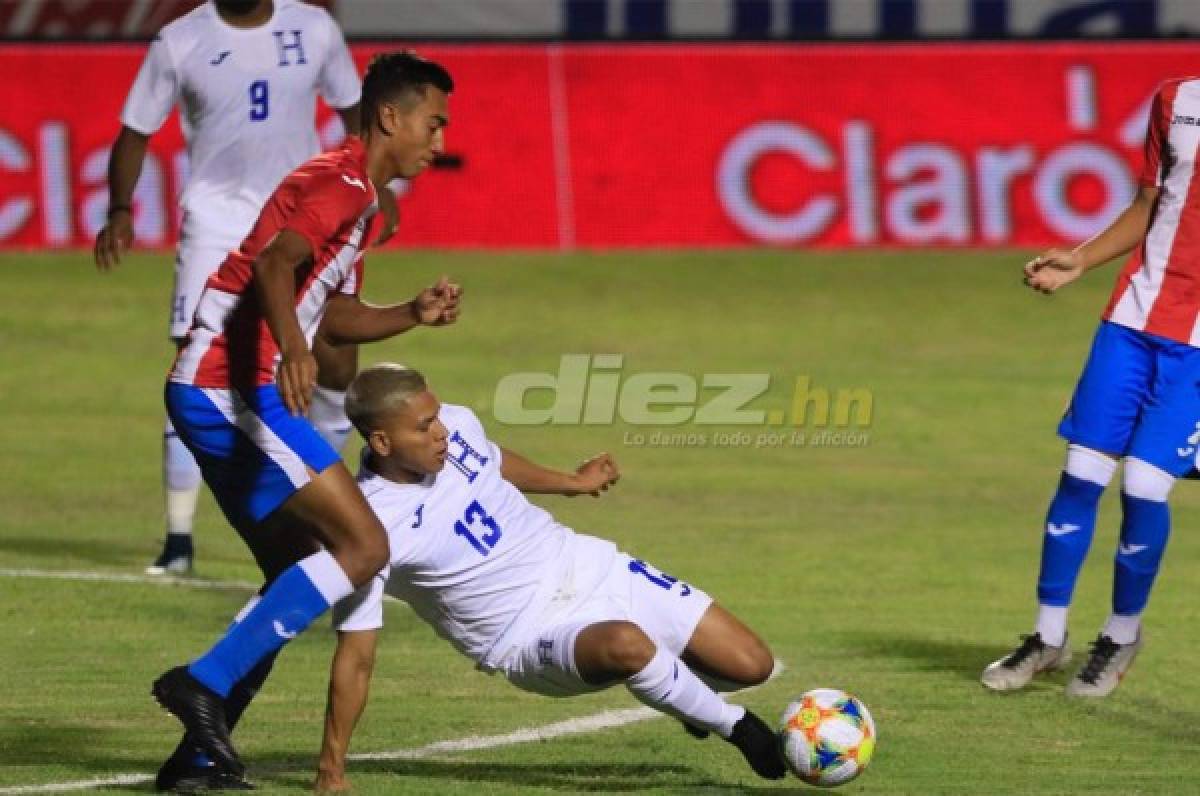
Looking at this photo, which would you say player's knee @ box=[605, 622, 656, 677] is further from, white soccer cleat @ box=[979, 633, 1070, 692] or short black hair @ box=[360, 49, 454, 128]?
white soccer cleat @ box=[979, 633, 1070, 692]

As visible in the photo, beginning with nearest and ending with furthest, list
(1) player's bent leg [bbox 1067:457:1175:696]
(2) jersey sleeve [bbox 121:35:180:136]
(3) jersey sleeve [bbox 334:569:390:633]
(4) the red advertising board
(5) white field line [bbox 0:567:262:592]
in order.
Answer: (3) jersey sleeve [bbox 334:569:390:633] → (1) player's bent leg [bbox 1067:457:1175:696] → (2) jersey sleeve [bbox 121:35:180:136] → (5) white field line [bbox 0:567:262:592] → (4) the red advertising board

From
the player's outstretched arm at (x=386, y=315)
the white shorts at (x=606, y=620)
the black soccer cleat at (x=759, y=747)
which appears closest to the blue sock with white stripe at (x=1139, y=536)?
the white shorts at (x=606, y=620)

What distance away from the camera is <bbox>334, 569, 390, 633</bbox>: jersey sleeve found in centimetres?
753

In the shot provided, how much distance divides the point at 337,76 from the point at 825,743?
501cm

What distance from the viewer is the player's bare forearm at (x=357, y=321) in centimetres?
783

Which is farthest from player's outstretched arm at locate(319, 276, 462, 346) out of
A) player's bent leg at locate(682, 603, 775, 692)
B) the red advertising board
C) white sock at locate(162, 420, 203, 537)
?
the red advertising board

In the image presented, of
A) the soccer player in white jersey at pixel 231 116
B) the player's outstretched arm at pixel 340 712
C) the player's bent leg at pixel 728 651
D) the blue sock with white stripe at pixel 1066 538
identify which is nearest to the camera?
the player's outstretched arm at pixel 340 712

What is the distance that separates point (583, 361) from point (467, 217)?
4.72 meters

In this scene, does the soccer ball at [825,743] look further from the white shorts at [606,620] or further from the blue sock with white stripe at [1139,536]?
the blue sock with white stripe at [1139,536]

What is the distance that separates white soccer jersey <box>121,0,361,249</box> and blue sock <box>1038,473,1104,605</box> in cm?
372

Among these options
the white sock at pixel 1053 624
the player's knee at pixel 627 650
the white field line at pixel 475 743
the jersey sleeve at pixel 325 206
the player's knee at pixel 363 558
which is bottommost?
the white sock at pixel 1053 624

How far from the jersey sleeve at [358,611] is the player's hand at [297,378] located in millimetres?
578

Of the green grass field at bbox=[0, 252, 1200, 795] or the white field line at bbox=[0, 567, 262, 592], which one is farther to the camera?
the white field line at bbox=[0, 567, 262, 592]

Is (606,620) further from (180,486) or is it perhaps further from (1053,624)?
(180,486)
